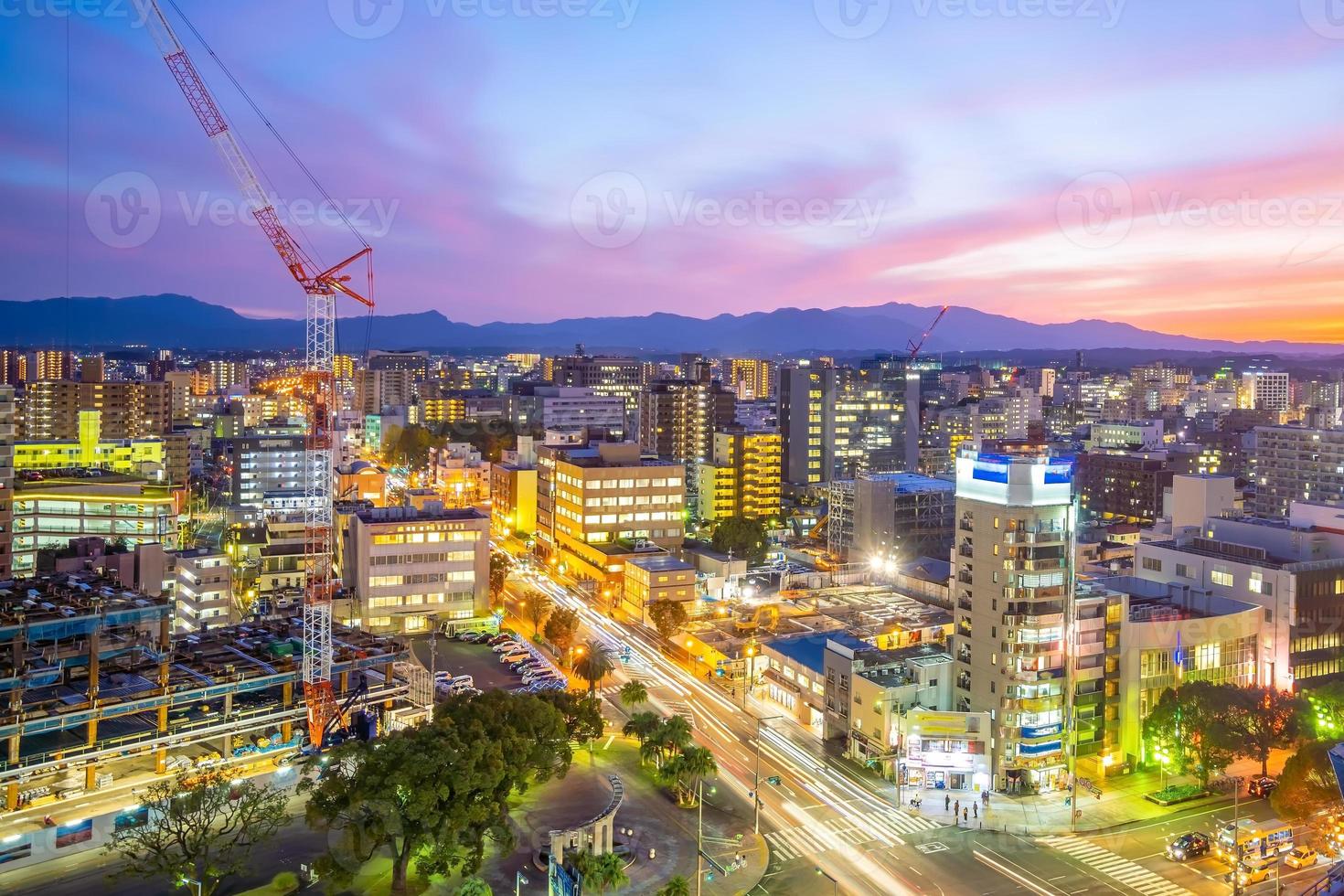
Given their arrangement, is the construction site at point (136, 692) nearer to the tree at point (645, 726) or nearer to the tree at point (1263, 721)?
the tree at point (645, 726)

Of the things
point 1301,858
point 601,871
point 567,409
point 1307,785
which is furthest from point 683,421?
point 601,871

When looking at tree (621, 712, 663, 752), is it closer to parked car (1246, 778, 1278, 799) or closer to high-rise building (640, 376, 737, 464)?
parked car (1246, 778, 1278, 799)

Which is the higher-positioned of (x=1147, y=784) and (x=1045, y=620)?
(x=1045, y=620)

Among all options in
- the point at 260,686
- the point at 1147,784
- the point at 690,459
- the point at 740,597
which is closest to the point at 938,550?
the point at 740,597

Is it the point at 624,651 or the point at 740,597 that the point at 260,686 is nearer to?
the point at 624,651

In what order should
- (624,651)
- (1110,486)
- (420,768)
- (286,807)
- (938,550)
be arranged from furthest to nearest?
(1110,486)
(938,550)
(624,651)
(286,807)
(420,768)

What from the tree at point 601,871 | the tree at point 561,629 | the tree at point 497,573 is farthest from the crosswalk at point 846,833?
the tree at point 497,573
